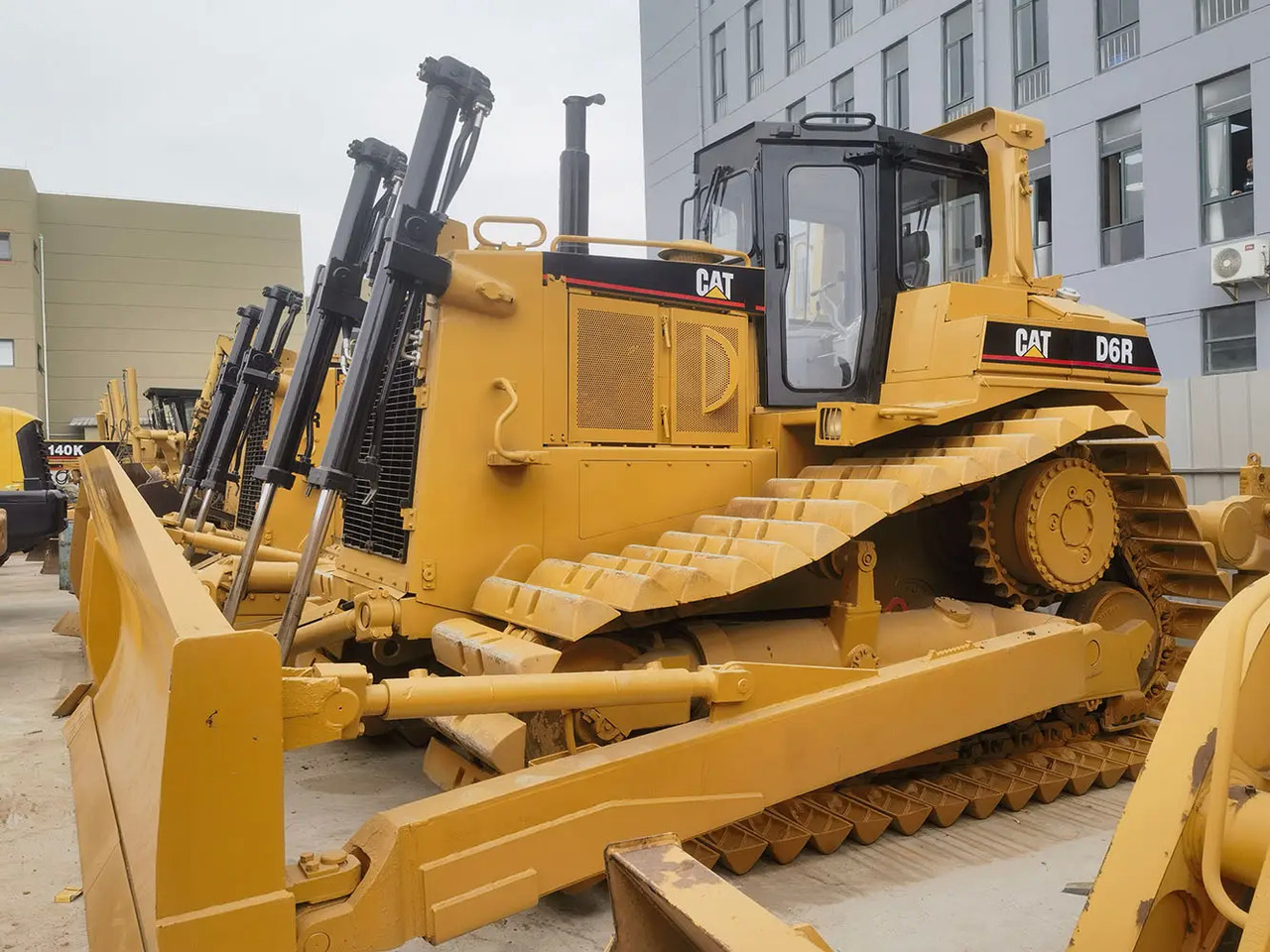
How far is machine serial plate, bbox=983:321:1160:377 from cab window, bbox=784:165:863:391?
0.65m

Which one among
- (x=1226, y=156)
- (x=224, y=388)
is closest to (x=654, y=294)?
(x=224, y=388)

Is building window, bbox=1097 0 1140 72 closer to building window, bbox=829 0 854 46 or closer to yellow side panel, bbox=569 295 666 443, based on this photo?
building window, bbox=829 0 854 46

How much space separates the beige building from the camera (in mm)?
28703

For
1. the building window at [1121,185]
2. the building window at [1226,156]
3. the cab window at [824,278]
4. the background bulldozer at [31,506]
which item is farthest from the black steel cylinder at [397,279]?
the building window at [1121,185]

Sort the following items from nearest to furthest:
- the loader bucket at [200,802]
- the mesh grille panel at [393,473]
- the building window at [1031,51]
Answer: the loader bucket at [200,802]
the mesh grille panel at [393,473]
the building window at [1031,51]

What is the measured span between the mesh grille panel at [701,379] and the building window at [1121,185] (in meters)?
7.61

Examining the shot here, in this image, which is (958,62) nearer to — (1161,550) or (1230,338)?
(1230,338)

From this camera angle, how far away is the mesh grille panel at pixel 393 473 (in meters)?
4.45

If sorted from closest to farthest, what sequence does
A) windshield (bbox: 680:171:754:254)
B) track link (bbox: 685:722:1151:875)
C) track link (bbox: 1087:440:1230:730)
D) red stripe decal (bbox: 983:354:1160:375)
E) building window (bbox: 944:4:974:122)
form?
track link (bbox: 685:722:1151:875) < red stripe decal (bbox: 983:354:1160:375) < windshield (bbox: 680:171:754:254) < track link (bbox: 1087:440:1230:730) < building window (bbox: 944:4:974:122)

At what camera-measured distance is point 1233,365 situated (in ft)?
32.2

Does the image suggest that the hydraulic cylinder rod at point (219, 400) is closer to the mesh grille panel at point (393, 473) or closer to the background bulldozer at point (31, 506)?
the background bulldozer at point (31, 506)

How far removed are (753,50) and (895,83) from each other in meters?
3.11

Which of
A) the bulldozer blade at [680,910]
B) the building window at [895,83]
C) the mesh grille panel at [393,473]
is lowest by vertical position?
the bulldozer blade at [680,910]

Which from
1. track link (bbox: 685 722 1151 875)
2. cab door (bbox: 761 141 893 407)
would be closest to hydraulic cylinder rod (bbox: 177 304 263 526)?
cab door (bbox: 761 141 893 407)
